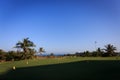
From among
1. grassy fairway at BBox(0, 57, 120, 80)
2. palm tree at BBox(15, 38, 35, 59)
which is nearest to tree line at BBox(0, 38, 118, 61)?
palm tree at BBox(15, 38, 35, 59)

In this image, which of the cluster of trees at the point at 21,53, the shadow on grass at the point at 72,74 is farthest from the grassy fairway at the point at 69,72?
the cluster of trees at the point at 21,53

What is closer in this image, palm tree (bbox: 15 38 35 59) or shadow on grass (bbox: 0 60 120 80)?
shadow on grass (bbox: 0 60 120 80)

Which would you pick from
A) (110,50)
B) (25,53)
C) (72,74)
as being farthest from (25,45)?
(72,74)

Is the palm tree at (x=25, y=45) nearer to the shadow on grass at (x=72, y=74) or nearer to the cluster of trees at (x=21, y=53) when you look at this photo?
the cluster of trees at (x=21, y=53)

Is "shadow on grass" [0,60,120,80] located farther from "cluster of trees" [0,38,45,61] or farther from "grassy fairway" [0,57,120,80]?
"cluster of trees" [0,38,45,61]

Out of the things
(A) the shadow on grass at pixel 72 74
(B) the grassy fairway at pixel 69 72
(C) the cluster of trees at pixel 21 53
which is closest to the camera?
(A) the shadow on grass at pixel 72 74

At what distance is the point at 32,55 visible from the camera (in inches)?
2025

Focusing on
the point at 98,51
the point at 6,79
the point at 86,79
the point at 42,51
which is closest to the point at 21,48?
the point at 42,51

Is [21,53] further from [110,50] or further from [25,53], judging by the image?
[110,50]

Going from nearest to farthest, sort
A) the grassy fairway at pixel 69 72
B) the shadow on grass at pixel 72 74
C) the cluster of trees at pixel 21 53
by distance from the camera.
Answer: the shadow on grass at pixel 72 74 < the grassy fairway at pixel 69 72 < the cluster of trees at pixel 21 53

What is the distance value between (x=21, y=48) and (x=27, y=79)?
3971 centimetres

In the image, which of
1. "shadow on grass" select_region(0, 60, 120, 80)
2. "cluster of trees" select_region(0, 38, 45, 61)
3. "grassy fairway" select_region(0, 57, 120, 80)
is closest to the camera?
"shadow on grass" select_region(0, 60, 120, 80)

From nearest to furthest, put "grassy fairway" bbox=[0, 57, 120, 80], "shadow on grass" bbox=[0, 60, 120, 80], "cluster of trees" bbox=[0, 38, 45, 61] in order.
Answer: "shadow on grass" bbox=[0, 60, 120, 80], "grassy fairway" bbox=[0, 57, 120, 80], "cluster of trees" bbox=[0, 38, 45, 61]

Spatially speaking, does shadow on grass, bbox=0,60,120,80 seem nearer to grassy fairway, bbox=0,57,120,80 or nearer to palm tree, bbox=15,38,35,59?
grassy fairway, bbox=0,57,120,80
